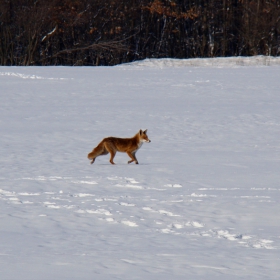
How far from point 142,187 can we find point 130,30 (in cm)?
3339

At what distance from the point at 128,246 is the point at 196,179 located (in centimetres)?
374

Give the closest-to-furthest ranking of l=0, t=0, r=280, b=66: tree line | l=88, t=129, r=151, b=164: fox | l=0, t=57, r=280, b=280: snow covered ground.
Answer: l=0, t=57, r=280, b=280: snow covered ground < l=88, t=129, r=151, b=164: fox < l=0, t=0, r=280, b=66: tree line

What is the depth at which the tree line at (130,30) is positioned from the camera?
126ft

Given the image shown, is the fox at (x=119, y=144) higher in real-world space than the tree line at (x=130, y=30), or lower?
lower

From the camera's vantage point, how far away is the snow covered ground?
586 centimetres

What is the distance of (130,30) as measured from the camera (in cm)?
4181

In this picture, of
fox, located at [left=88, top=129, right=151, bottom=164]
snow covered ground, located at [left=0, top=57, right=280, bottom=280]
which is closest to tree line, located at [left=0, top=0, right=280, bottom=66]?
snow covered ground, located at [left=0, top=57, right=280, bottom=280]

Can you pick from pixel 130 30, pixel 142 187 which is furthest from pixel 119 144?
pixel 130 30

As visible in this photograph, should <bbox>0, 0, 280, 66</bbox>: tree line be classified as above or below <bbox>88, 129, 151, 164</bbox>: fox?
above

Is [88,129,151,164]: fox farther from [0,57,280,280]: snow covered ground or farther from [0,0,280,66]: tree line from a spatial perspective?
[0,0,280,66]: tree line

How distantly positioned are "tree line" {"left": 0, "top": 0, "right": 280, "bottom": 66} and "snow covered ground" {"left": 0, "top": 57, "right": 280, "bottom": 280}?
56.6 ft

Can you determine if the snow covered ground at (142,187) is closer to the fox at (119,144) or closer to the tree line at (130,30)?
the fox at (119,144)

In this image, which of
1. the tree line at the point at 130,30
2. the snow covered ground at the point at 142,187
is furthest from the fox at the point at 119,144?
the tree line at the point at 130,30

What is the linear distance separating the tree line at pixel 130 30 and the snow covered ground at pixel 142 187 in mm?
17241
